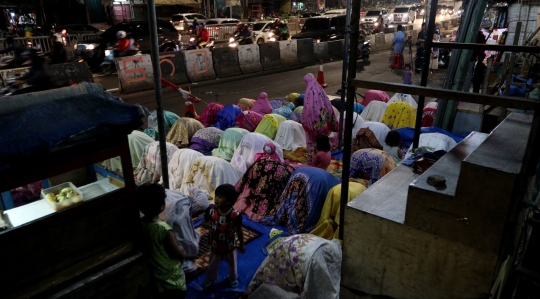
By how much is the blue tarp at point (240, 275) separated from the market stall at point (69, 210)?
2.86 feet

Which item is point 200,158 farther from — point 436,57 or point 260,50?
point 436,57

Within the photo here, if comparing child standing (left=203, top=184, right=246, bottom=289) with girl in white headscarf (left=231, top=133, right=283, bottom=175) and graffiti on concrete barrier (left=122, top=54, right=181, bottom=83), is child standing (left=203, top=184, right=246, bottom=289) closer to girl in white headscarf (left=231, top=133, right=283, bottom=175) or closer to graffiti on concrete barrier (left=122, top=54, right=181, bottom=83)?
girl in white headscarf (left=231, top=133, right=283, bottom=175)

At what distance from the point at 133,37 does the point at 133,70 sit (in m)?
4.40

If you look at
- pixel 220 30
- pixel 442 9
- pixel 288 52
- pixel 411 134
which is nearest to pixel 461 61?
pixel 411 134

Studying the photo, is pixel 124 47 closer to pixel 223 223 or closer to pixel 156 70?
pixel 156 70

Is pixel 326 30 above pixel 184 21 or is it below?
below

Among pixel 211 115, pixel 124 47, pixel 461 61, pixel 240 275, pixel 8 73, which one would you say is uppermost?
pixel 461 61

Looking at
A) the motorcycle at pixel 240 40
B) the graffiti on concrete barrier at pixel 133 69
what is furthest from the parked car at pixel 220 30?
the graffiti on concrete barrier at pixel 133 69

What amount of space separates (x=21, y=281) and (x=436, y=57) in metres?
17.6

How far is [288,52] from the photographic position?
59.9 ft

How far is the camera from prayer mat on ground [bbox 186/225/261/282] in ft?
14.5

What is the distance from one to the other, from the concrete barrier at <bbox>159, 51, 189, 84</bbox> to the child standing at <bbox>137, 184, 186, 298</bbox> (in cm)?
1141

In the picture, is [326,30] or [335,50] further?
[326,30]

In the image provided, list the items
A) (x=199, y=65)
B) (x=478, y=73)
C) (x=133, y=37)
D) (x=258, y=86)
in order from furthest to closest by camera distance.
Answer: (x=133, y=37), (x=199, y=65), (x=258, y=86), (x=478, y=73)
